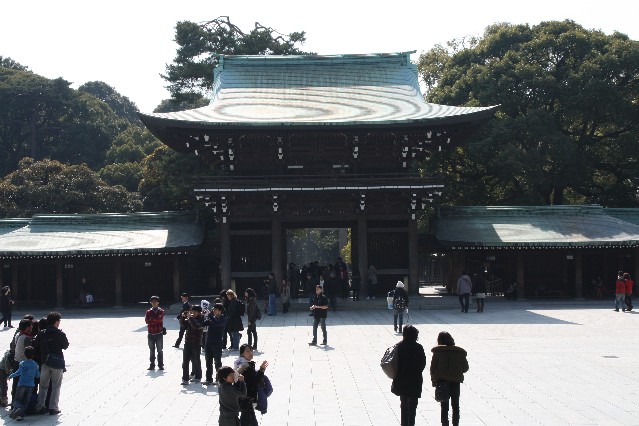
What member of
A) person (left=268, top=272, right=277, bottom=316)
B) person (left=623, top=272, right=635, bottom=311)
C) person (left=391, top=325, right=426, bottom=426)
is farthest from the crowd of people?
person (left=623, top=272, right=635, bottom=311)

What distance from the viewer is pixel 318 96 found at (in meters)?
39.0

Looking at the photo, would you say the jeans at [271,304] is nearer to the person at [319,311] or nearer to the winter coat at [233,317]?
the person at [319,311]

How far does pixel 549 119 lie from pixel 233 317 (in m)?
31.8

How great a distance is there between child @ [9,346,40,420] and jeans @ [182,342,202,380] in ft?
10.6

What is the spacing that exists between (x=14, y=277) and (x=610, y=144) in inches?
1288

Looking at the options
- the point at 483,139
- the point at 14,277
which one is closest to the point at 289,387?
the point at 14,277

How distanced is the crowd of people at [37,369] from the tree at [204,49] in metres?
42.4

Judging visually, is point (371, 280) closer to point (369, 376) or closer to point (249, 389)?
point (369, 376)

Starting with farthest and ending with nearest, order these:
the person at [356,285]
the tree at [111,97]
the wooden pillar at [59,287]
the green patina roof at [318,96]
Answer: the tree at [111,97] → the wooden pillar at [59,287] → the green patina roof at [318,96] → the person at [356,285]

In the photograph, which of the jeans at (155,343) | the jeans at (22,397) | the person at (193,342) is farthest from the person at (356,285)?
the jeans at (22,397)

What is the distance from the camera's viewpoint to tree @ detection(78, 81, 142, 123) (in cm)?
11889

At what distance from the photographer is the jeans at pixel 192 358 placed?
52.9 ft

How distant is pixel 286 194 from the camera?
1328 inches

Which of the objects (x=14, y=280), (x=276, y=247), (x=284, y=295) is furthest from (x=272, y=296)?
(x=14, y=280)
